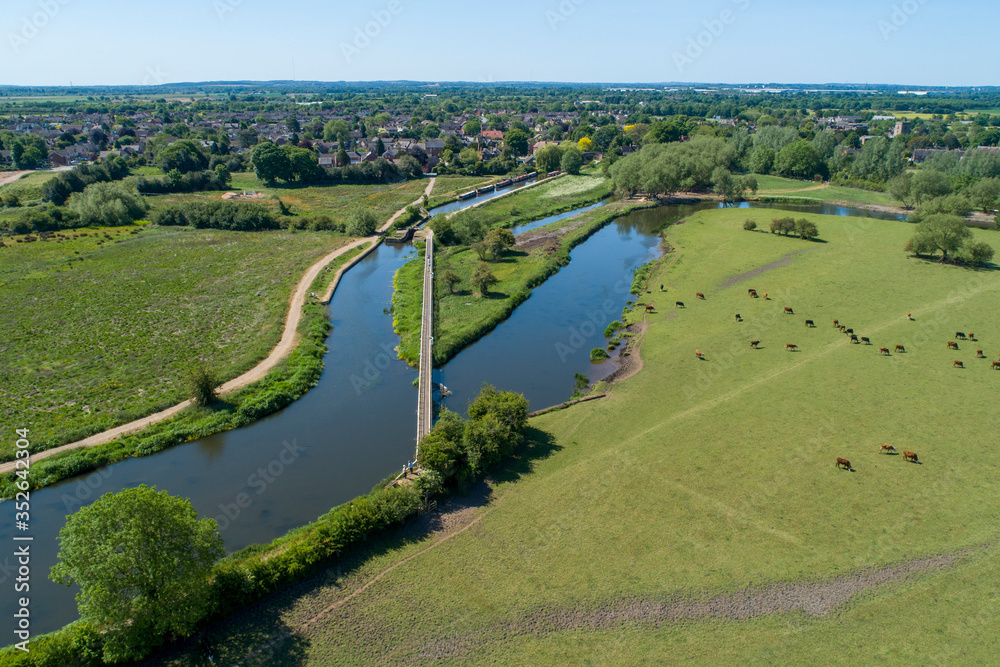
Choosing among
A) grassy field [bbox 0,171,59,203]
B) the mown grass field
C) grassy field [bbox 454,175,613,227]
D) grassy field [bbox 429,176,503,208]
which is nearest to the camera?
grassy field [bbox 454,175,613,227]

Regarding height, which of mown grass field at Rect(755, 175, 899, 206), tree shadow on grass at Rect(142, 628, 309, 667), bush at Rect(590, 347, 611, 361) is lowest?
tree shadow on grass at Rect(142, 628, 309, 667)

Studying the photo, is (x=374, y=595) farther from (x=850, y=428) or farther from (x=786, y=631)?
(x=850, y=428)

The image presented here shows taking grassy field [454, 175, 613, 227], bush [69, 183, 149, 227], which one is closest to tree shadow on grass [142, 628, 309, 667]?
grassy field [454, 175, 613, 227]

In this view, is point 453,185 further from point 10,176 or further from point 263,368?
point 10,176

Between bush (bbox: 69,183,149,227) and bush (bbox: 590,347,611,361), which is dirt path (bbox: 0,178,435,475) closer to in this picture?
bush (bbox: 590,347,611,361)

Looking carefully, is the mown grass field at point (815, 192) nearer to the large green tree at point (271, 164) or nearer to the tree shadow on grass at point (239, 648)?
the large green tree at point (271, 164)

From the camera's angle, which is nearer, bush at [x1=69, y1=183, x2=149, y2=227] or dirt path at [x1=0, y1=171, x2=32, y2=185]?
bush at [x1=69, y1=183, x2=149, y2=227]

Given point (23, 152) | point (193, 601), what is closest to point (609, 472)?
point (193, 601)
